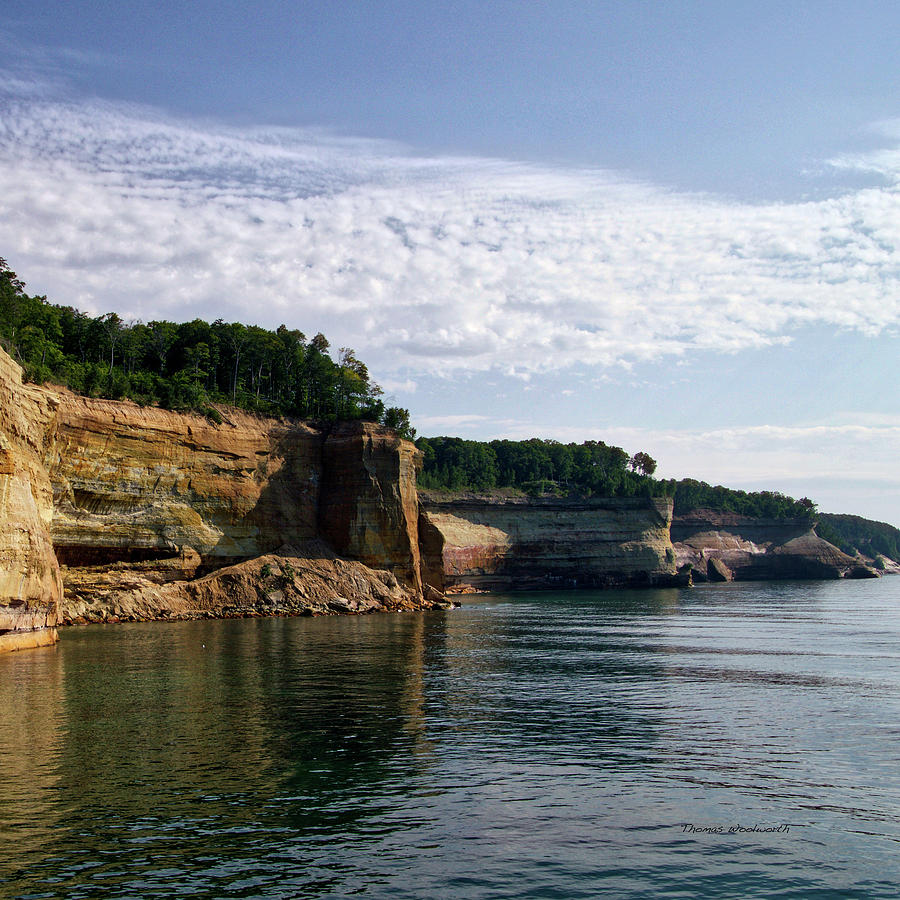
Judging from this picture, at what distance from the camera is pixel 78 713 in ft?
77.0

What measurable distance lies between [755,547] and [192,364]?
124077 millimetres

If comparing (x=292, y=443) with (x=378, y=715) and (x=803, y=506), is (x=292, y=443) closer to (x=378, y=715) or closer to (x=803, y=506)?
Result: (x=378, y=715)

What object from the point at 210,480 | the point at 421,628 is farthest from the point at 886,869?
the point at 210,480

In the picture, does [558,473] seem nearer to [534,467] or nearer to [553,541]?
[534,467]

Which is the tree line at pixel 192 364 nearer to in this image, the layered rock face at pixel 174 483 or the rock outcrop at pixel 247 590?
the layered rock face at pixel 174 483

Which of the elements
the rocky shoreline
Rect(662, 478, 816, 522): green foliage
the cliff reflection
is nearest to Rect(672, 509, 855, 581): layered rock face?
Rect(662, 478, 816, 522): green foliage

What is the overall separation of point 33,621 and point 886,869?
3705 centimetres

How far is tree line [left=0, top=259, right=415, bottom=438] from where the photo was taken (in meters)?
64.8

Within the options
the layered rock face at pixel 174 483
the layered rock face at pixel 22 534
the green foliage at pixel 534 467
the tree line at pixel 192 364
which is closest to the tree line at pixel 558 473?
the green foliage at pixel 534 467

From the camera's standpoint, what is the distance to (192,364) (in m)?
83.1

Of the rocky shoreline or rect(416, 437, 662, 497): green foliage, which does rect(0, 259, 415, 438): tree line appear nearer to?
the rocky shoreline

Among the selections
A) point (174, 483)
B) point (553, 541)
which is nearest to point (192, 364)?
point (174, 483)

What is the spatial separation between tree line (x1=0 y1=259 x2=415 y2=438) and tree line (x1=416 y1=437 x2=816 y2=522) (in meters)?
39.1

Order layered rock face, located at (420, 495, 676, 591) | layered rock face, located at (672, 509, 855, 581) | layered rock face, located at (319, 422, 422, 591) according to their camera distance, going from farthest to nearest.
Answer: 1. layered rock face, located at (672, 509, 855, 581)
2. layered rock face, located at (420, 495, 676, 591)
3. layered rock face, located at (319, 422, 422, 591)
